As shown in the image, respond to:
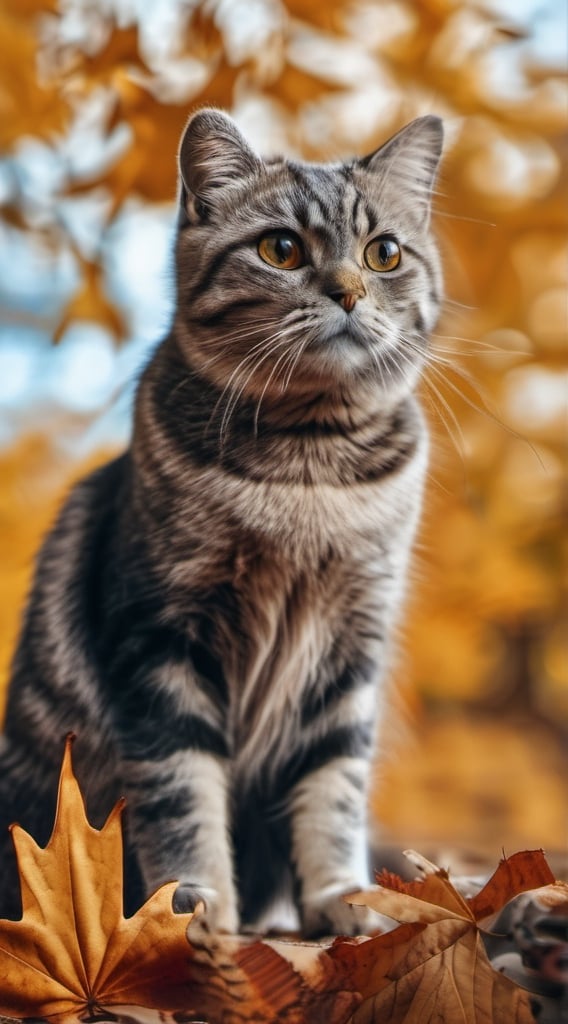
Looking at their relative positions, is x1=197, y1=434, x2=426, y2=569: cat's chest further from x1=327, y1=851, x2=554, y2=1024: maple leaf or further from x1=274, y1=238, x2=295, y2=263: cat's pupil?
x1=327, y1=851, x2=554, y2=1024: maple leaf

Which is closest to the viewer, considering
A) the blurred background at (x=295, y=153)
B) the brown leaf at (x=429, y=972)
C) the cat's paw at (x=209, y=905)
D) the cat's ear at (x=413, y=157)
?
the brown leaf at (x=429, y=972)

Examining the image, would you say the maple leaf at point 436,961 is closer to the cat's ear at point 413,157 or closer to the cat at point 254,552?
the cat at point 254,552

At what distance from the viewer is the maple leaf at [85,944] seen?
0.73 metres

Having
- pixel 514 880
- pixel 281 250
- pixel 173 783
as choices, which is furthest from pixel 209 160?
pixel 514 880

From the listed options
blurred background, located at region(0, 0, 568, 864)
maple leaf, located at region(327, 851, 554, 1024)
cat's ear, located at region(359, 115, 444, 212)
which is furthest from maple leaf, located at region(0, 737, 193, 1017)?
cat's ear, located at region(359, 115, 444, 212)

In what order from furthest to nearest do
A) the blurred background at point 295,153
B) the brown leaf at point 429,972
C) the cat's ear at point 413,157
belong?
the blurred background at point 295,153 < the cat's ear at point 413,157 < the brown leaf at point 429,972

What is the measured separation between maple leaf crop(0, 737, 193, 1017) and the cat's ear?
614 millimetres

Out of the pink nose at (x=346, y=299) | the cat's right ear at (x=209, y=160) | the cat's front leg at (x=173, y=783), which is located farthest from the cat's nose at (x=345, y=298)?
the cat's front leg at (x=173, y=783)

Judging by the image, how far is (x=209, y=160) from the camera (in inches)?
36.6

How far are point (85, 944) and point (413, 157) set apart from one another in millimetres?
756

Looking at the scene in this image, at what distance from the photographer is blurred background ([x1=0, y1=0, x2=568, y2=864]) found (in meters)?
1.14

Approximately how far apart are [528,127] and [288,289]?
1.78ft

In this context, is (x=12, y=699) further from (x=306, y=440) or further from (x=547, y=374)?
(x=547, y=374)

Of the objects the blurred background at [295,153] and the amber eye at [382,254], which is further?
the blurred background at [295,153]
